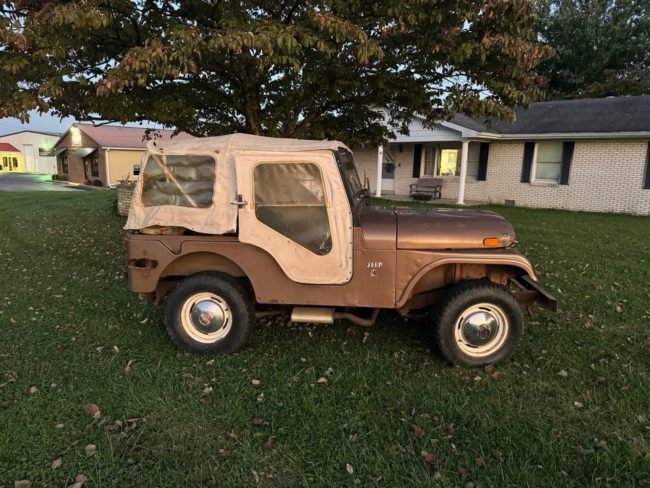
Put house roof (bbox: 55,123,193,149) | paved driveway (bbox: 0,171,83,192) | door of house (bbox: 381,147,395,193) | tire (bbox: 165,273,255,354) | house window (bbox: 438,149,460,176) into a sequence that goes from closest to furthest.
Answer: tire (bbox: 165,273,255,354) → house window (bbox: 438,149,460,176) → door of house (bbox: 381,147,395,193) → paved driveway (bbox: 0,171,83,192) → house roof (bbox: 55,123,193,149)

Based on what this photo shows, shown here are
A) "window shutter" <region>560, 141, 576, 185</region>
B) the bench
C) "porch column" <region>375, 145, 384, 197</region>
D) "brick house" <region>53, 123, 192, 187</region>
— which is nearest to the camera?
"window shutter" <region>560, 141, 576, 185</region>

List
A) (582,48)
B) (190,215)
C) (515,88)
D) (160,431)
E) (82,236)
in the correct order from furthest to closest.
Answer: (582,48), (82,236), (515,88), (190,215), (160,431)

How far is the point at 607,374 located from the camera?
410 cm

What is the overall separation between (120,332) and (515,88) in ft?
18.5

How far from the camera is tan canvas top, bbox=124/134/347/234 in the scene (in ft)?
13.8

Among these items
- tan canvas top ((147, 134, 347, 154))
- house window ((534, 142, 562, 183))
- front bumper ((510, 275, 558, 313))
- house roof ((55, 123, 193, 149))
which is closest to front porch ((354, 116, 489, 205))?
house window ((534, 142, 562, 183))

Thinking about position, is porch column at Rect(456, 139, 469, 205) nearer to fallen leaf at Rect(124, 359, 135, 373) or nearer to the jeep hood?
the jeep hood

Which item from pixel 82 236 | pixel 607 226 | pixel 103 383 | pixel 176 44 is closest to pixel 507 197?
pixel 607 226

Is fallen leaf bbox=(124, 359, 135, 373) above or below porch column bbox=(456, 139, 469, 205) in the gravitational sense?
below

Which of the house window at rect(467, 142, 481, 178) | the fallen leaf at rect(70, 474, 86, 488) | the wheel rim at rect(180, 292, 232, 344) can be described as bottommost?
the fallen leaf at rect(70, 474, 86, 488)

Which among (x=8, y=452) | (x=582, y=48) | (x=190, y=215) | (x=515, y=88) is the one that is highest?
(x=582, y=48)

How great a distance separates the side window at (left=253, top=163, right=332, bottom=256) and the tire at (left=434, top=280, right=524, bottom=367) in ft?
3.81

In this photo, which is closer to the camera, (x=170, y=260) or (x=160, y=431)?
(x=160, y=431)

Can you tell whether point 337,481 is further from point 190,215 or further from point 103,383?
point 190,215
